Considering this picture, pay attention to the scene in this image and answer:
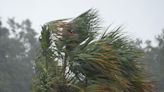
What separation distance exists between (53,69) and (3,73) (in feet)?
164

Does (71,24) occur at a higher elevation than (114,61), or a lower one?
higher

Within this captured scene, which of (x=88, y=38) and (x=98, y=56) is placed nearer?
(x=98, y=56)

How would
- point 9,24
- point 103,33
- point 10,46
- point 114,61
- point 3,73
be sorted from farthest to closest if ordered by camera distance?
point 9,24
point 10,46
point 3,73
point 103,33
point 114,61

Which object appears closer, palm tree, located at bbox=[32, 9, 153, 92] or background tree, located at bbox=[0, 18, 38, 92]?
palm tree, located at bbox=[32, 9, 153, 92]

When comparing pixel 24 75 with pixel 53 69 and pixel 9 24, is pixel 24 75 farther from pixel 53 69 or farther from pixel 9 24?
pixel 53 69

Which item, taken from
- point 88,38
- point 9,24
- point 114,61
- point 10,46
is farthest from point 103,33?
point 9,24

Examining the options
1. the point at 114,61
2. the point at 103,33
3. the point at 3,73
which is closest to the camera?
the point at 114,61

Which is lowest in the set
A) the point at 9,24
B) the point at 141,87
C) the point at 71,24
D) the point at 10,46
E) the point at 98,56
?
the point at 141,87

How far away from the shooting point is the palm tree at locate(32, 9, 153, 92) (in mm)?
8742

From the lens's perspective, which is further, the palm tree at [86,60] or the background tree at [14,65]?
the background tree at [14,65]

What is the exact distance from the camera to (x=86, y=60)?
29.1ft

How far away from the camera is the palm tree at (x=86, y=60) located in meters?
8.74

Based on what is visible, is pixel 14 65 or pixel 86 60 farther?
pixel 14 65

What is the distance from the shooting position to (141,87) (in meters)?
9.14
